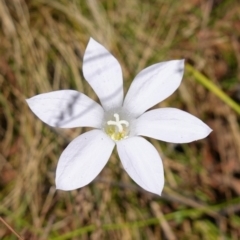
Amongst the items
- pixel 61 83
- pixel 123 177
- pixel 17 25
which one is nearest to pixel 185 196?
pixel 123 177

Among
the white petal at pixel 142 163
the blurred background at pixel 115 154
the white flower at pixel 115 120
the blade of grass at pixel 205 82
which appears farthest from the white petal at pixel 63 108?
the blade of grass at pixel 205 82

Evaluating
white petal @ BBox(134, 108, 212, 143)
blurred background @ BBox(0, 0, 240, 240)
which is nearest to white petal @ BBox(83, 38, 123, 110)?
white petal @ BBox(134, 108, 212, 143)

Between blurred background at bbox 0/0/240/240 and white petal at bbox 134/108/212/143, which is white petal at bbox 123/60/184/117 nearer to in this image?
white petal at bbox 134/108/212/143

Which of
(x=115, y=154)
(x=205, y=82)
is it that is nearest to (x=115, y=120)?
(x=115, y=154)

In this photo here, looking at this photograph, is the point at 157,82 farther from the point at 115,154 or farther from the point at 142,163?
the point at 115,154

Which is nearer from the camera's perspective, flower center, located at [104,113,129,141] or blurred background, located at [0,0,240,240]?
flower center, located at [104,113,129,141]

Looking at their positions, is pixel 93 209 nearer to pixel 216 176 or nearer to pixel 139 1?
pixel 216 176

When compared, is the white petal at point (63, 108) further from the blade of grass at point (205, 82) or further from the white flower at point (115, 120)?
the blade of grass at point (205, 82)
